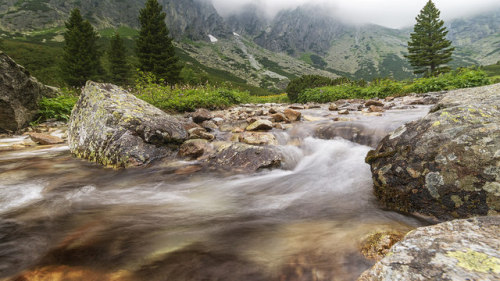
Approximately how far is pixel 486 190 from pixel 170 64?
32.9 metres

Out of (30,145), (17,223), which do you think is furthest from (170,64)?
(17,223)

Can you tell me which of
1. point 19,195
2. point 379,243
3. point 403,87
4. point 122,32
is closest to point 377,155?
point 379,243

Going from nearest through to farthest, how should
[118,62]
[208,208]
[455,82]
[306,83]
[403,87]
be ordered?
[208,208] → [455,82] → [403,87] → [306,83] → [118,62]

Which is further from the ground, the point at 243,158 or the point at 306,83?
the point at 306,83

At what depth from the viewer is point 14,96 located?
782 centimetres

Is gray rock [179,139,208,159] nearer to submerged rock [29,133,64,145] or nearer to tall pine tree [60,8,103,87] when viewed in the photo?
submerged rock [29,133,64,145]

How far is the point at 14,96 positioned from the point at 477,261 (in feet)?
38.4

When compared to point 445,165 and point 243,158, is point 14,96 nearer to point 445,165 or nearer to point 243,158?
point 243,158

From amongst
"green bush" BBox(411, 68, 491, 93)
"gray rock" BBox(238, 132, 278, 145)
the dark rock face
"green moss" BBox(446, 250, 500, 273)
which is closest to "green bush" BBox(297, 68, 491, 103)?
"green bush" BBox(411, 68, 491, 93)

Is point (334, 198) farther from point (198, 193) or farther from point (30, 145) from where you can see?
point (30, 145)

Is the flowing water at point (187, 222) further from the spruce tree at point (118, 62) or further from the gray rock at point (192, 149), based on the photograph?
the spruce tree at point (118, 62)

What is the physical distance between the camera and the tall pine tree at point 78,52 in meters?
39.0

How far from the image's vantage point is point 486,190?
2064 millimetres

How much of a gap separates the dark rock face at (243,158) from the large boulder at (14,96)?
25.8 feet
